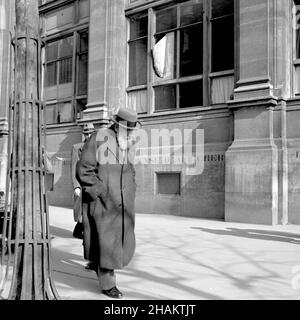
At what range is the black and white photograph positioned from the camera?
3803 mm

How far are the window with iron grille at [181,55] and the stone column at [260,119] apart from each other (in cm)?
120

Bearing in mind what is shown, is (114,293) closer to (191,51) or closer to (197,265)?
(197,265)

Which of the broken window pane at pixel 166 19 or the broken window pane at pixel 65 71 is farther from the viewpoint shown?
the broken window pane at pixel 65 71

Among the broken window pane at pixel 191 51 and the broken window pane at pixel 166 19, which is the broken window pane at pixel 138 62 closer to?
the broken window pane at pixel 166 19

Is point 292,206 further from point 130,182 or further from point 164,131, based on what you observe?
point 130,182

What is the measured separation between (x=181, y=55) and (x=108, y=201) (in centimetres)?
1007

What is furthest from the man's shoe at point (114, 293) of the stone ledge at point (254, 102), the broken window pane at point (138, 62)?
the broken window pane at point (138, 62)

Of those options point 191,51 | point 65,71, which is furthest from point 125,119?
point 65,71

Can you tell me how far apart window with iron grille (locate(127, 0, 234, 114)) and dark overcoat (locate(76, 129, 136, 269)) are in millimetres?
8464

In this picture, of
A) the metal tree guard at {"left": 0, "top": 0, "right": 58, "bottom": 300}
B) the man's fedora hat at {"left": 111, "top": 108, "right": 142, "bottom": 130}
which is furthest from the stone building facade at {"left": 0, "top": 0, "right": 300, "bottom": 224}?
the metal tree guard at {"left": 0, "top": 0, "right": 58, "bottom": 300}

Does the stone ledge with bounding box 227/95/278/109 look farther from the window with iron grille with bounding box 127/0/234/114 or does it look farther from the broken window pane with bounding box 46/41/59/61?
the broken window pane with bounding box 46/41/59/61

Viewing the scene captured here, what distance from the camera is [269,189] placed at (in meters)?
10.2

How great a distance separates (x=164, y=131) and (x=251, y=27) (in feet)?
13.1

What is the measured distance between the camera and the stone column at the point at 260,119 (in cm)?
1034
